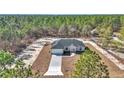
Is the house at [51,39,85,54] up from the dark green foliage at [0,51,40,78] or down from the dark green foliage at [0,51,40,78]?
up

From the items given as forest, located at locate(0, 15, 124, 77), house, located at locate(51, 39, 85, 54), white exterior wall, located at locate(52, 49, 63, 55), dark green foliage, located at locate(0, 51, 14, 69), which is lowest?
dark green foliage, located at locate(0, 51, 14, 69)

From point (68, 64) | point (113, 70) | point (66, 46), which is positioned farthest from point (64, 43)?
point (113, 70)

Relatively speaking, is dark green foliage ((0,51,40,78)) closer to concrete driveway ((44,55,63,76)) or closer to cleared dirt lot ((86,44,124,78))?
concrete driveway ((44,55,63,76))

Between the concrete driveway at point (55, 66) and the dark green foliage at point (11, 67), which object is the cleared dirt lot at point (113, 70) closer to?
the concrete driveway at point (55, 66)

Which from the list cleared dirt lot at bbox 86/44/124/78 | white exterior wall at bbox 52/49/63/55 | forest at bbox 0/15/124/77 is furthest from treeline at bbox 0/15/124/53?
cleared dirt lot at bbox 86/44/124/78

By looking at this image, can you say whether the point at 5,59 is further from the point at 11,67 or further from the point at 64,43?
the point at 64,43
